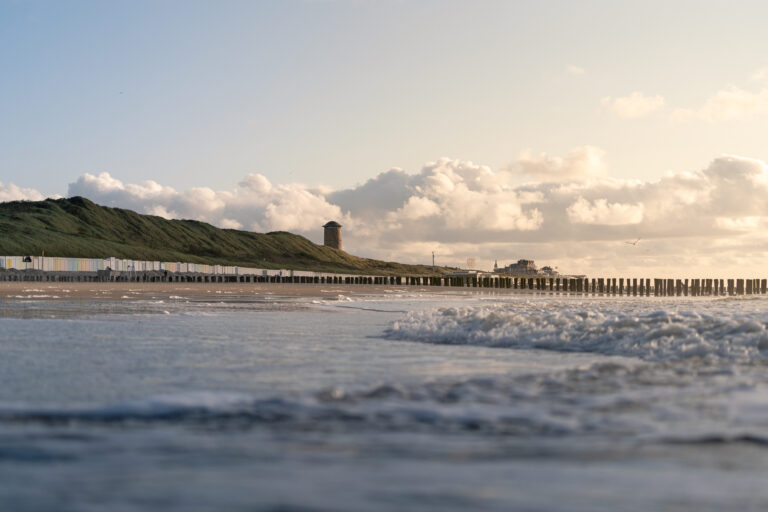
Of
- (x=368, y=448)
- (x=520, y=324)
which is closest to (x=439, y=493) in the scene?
(x=368, y=448)

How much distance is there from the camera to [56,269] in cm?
8544

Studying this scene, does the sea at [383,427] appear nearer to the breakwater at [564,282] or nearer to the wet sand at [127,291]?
the wet sand at [127,291]

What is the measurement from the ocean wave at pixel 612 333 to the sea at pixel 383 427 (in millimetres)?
84

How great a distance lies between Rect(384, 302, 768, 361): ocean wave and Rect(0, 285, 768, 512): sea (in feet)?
0.28

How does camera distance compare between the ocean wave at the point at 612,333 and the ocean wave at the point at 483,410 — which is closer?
the ocean wave at the point at 483,410

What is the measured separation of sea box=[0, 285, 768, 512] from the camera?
133 inches

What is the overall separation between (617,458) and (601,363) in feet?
15.0

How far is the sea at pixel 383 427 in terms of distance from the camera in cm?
338

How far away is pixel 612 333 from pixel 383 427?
22.9ft

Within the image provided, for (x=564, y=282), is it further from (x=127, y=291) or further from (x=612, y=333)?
(x=612, y=333)

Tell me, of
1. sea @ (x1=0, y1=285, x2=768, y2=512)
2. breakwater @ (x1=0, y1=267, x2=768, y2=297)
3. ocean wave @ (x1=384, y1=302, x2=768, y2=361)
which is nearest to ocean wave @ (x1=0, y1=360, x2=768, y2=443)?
sea @ (x1=0, y1=285, x2=768, y2=512)

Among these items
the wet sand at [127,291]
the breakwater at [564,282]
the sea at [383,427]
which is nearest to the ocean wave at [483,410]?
the sea at [383,427]

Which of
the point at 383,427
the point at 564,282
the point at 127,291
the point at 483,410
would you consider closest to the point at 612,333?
the point at 483,410

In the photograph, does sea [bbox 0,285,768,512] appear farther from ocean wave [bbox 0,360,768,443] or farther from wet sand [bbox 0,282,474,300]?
wet sand [bbox 0,282,474,300]
